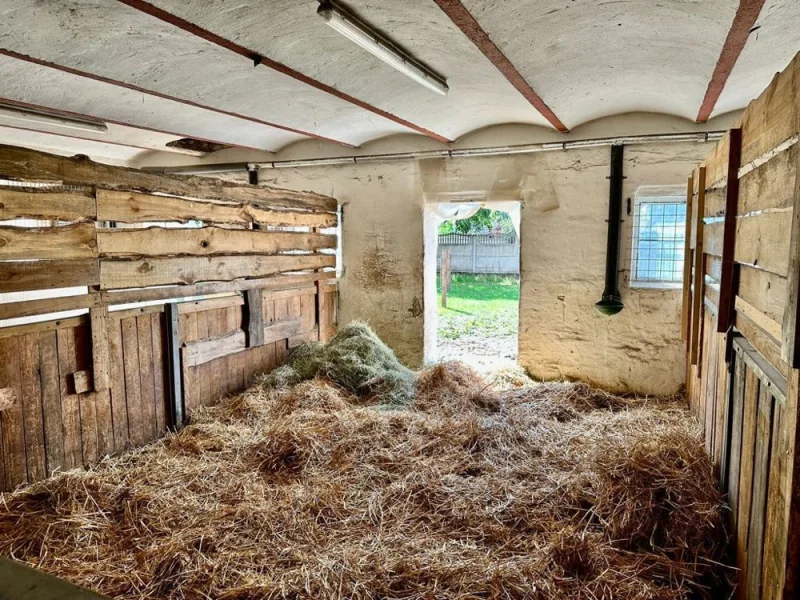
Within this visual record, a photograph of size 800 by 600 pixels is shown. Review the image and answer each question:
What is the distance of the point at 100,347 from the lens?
2.87 m

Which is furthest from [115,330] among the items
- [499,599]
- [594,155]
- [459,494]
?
[594,155]

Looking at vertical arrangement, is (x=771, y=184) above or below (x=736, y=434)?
above

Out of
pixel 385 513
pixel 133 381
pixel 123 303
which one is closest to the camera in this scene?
pixel 385 513

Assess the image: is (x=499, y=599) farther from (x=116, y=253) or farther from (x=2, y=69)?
(x=2, y=69)

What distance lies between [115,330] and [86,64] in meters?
1.45

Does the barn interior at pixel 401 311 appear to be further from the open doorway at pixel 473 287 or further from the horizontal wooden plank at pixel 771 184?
the open doorway at pixel 473 287

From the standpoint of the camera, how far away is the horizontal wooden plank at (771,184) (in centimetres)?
133

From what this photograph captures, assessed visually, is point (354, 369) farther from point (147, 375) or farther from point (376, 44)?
point (376, 44)

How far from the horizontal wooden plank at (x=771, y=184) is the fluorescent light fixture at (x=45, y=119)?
452cm

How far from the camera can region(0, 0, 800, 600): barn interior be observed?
6.31 ft

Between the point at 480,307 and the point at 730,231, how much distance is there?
7770mm

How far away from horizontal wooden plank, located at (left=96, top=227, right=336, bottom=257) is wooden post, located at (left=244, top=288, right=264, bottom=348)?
13.4 inches

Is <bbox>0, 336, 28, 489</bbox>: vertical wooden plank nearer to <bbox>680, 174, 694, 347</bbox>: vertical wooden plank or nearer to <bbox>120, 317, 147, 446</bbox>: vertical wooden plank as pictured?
<bbox>120, 317, 147, 446</bbox>: vertical wooden plank

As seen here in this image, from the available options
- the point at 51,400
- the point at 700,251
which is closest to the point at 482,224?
the point at 700,251
